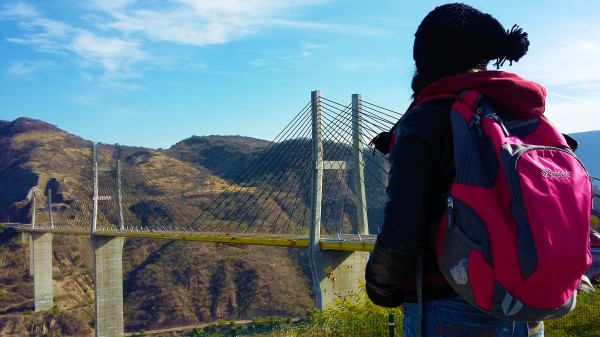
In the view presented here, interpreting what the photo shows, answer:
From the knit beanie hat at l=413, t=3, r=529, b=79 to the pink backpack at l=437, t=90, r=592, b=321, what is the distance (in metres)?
0.25

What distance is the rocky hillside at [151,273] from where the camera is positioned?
32.6 meters

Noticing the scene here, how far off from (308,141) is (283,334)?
969 cm

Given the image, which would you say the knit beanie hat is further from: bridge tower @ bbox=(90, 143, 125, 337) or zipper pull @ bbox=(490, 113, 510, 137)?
bridge tower @ bbox=(90, 143, 125, 337)

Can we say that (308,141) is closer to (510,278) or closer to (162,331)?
(510,278)

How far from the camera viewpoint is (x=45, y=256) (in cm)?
3484

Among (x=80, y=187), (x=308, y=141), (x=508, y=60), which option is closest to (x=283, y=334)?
(x=508, y=60)

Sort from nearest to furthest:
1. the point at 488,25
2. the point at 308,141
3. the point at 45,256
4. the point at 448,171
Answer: the point at 448,171 → the point at 488,25 → the point at 308,141 → the point at 45,256

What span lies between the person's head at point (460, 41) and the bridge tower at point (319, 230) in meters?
11.1

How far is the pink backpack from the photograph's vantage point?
42.4 inches

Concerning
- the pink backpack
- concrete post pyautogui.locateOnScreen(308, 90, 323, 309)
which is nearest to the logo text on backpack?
the pink backpack

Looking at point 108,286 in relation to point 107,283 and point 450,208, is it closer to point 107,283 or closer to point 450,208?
point 107,283

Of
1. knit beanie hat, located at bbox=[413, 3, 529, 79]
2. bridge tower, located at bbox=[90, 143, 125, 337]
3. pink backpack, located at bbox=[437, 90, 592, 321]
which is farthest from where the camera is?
bridge tower, located at bbox=[90, 143, 125, 337]

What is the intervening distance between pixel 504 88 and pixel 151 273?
37.9 m

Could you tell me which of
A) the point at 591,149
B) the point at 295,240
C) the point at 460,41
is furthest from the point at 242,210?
the point at 591,149
